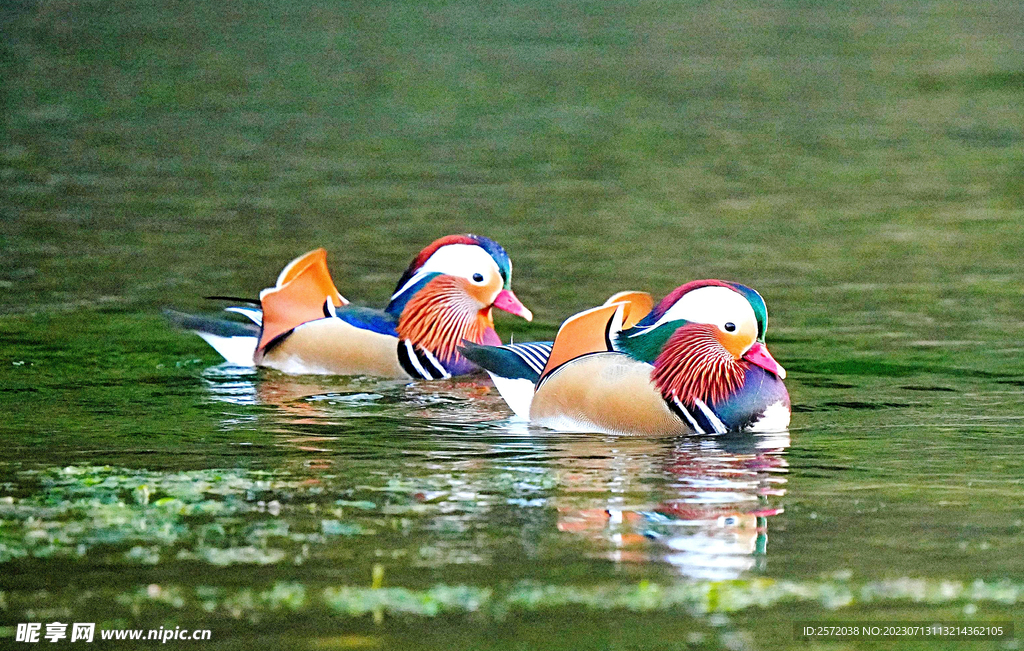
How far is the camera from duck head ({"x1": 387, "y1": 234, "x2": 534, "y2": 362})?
40.4ft

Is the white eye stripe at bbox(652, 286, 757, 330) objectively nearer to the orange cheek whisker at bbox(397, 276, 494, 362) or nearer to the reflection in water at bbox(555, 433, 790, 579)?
the reflection in water at bbox(555, 433, 790, 579)

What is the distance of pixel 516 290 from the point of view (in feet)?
48.3

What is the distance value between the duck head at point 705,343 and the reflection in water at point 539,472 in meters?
0.28

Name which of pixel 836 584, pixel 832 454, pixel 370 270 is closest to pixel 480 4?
pixel 370 270

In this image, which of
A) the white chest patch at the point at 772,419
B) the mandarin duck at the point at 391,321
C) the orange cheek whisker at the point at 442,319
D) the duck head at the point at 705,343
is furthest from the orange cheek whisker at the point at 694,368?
the orange cheek whisker at the point at 442,319

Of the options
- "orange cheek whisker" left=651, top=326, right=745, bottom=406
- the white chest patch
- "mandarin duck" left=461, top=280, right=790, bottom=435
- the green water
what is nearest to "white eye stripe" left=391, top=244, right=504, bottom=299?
the green water

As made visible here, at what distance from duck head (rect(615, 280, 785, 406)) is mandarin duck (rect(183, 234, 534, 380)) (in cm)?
211

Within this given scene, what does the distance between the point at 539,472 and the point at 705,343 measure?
1336mm

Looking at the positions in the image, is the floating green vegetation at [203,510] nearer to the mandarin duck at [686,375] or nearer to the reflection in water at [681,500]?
the reflection in water at [681,500]

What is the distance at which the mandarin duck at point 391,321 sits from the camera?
12281mm

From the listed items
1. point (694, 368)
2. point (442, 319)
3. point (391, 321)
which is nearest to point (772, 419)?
point (694, 368)

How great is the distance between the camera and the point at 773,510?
8.54 metres

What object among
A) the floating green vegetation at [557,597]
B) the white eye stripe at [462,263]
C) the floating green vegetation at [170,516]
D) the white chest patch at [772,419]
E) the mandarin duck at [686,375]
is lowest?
the floating green vegetation at [557,597]

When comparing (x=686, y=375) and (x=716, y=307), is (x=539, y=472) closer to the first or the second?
(x=686, y=375)
